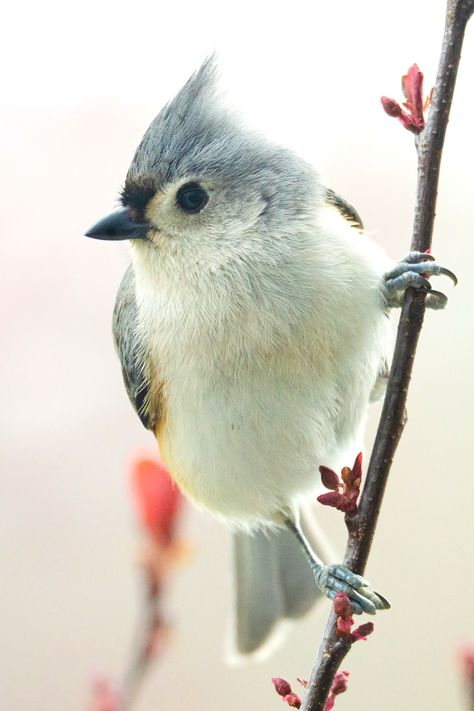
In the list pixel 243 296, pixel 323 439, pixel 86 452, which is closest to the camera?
pixel 243 296

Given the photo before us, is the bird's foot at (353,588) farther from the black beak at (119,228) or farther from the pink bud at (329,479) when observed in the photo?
the black beak at (119,228)

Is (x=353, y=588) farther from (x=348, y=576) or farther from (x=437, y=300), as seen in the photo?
(x=437, y=300)

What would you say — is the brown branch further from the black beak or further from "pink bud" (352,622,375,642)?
the black beak

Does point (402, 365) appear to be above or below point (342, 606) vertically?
above

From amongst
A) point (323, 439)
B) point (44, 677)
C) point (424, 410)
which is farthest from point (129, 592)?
point (323, 439)

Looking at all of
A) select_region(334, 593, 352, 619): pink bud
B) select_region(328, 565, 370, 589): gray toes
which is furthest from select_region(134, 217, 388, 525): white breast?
select_region(334, 593, 352, 619): pink bud

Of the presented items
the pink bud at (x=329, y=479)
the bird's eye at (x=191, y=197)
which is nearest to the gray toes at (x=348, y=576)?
the pink bud at (x=329, y=479)

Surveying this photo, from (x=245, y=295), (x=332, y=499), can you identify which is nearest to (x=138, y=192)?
(x=245, y=295)

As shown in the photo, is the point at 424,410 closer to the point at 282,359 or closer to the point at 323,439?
the point at 323,439
